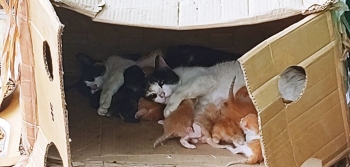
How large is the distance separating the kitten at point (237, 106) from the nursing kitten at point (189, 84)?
0.04 meters

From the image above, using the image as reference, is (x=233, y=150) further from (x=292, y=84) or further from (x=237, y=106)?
(x=292, y=84)

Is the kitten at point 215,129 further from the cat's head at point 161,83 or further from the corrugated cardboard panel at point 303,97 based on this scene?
the corrugated cardboard panel at point 303,97

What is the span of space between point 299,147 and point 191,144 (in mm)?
333

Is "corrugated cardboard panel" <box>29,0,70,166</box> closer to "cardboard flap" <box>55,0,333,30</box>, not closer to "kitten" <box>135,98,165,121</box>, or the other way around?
"cardboard flap" <box>55,0,333,30</box>

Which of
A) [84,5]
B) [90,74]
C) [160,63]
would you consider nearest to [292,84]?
[160,63]

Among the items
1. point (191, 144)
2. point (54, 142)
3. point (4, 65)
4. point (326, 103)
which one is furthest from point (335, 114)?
point (4, 65)

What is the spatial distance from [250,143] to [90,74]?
1.91ft

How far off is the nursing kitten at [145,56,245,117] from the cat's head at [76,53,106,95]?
0.56 ft

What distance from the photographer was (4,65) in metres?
1.33

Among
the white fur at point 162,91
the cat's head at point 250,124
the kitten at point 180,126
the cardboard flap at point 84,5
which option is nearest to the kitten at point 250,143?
the cat's head at point 250,124

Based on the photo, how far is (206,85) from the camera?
1414 mm

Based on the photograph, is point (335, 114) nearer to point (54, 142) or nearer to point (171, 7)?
point (171, 7)

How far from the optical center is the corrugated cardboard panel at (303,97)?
100 centimetres

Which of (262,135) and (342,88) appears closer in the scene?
(262,135)
